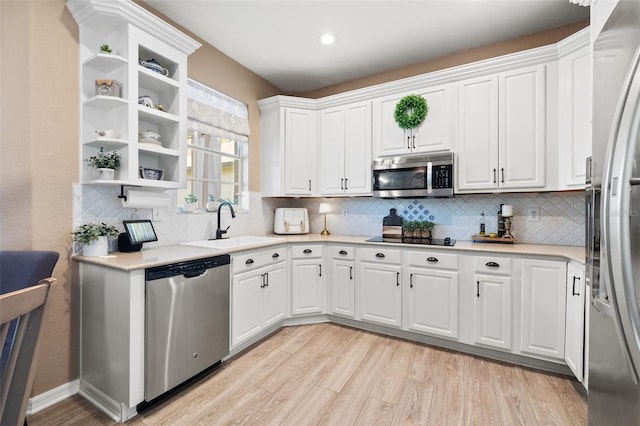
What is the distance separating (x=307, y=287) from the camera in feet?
10.1

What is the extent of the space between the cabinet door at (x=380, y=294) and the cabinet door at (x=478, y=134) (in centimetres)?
109

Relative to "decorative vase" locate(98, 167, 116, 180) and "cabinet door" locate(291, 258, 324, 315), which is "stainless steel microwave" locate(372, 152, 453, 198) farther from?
"decorative vase" locate(98, 167, 116, 180)

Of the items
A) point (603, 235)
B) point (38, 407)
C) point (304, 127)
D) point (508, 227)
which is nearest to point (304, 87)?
point (304, 127)

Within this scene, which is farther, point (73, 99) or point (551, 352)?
point (551, 352)

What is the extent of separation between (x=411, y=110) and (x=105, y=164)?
2.69m

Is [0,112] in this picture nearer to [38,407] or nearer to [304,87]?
[38,407]

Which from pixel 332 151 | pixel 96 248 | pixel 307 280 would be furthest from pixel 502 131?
pixel 96 248

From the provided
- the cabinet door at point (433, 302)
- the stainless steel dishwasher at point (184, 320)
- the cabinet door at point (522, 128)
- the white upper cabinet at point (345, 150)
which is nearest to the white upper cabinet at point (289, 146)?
the white upper cabinet at point (345, 150)

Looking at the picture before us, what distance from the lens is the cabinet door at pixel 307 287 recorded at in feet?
9.96

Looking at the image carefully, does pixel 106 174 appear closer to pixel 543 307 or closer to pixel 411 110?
pixel 411 110

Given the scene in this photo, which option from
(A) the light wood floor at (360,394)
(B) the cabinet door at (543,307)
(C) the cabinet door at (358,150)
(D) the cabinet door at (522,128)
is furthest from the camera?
(C) the cabinet door at (358,150)

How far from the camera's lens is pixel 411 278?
8.79 feet

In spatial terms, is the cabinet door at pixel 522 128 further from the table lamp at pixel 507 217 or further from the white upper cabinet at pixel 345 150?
the white upper cabinet at pixel 345 150

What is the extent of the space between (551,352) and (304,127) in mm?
3120
